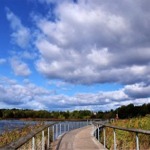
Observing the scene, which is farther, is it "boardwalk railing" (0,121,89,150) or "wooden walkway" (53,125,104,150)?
"wooden walkway" (53,125,104,150)

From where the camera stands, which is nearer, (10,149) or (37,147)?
(10,149)

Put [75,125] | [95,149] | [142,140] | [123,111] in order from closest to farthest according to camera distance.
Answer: [95,149], [142,140], [75,125], [123,111]

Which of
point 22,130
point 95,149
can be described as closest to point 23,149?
point 95,149

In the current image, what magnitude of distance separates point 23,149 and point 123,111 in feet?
330

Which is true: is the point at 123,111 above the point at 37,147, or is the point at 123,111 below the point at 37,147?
above

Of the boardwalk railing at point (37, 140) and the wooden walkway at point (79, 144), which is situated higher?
the boardwalk railing at point (37, 140)

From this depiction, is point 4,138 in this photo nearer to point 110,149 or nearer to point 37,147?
point 37,147

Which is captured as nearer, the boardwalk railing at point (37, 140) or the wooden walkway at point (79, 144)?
the boardwalk railing at point (37, 140)

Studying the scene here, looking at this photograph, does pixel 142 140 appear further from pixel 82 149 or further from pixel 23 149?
pixel 23 149

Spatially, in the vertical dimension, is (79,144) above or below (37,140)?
below

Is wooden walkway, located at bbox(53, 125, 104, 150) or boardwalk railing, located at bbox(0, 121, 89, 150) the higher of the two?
boardwalk railing, located at bbox(0, 121, 89, 150)

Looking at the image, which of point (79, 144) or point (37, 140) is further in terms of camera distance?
point (79, 144)

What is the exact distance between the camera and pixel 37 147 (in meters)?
15.5

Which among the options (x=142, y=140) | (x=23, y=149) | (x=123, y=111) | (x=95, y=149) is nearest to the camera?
(x=23, y=149)
